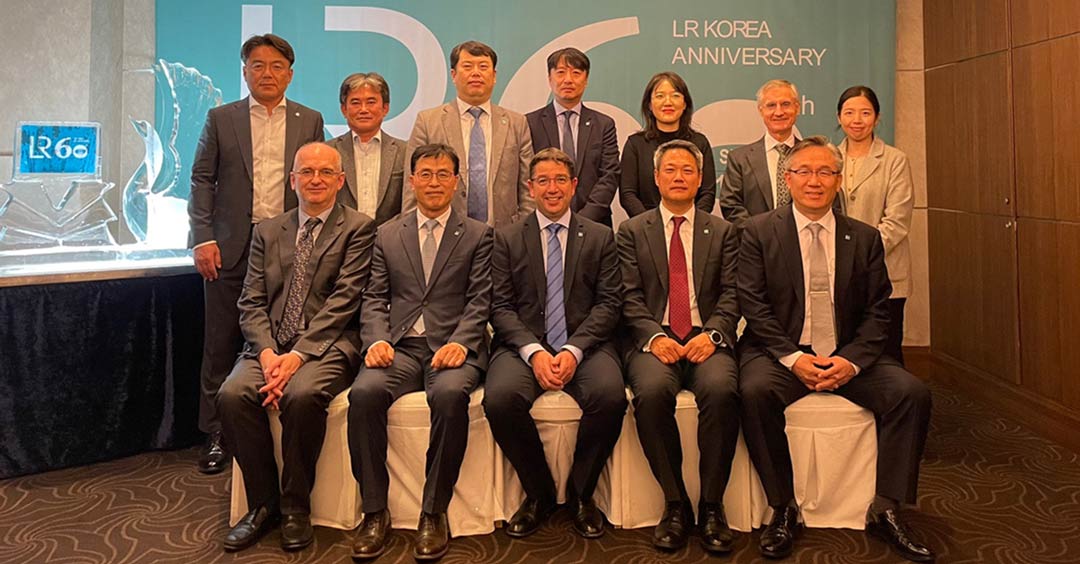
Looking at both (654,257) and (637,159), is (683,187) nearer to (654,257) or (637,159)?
(654,257)

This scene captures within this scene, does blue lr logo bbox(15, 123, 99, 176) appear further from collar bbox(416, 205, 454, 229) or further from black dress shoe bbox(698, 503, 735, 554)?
black dress shoe bbox(698, 503, 735, 554)

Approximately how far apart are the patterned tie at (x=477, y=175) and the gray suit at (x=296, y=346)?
1.81 ft

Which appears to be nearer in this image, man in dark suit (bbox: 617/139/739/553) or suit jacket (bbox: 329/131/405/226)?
man in dark suit (bbox: 617/139/739/553)

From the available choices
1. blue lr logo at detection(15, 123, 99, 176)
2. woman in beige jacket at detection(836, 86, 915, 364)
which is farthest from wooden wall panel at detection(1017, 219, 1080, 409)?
blue lr logo at detection(15, 123, 99, 176)

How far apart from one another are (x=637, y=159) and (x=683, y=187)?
0.67 m

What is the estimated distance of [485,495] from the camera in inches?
103

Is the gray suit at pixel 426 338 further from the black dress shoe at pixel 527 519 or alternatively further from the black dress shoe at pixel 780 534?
the black dress shoe at pixel 780 534

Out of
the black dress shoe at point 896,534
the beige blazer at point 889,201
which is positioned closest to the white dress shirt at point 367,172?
the beige blazer at point 889,201

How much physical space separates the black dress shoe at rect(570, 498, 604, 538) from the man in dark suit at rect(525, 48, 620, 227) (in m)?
1.34

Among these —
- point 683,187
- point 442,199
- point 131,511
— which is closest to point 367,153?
point 442,199

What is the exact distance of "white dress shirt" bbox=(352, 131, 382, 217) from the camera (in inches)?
132

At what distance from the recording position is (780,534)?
7.96 ft

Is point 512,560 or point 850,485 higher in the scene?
point 850,485

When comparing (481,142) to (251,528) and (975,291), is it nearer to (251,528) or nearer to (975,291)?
(251,528)
